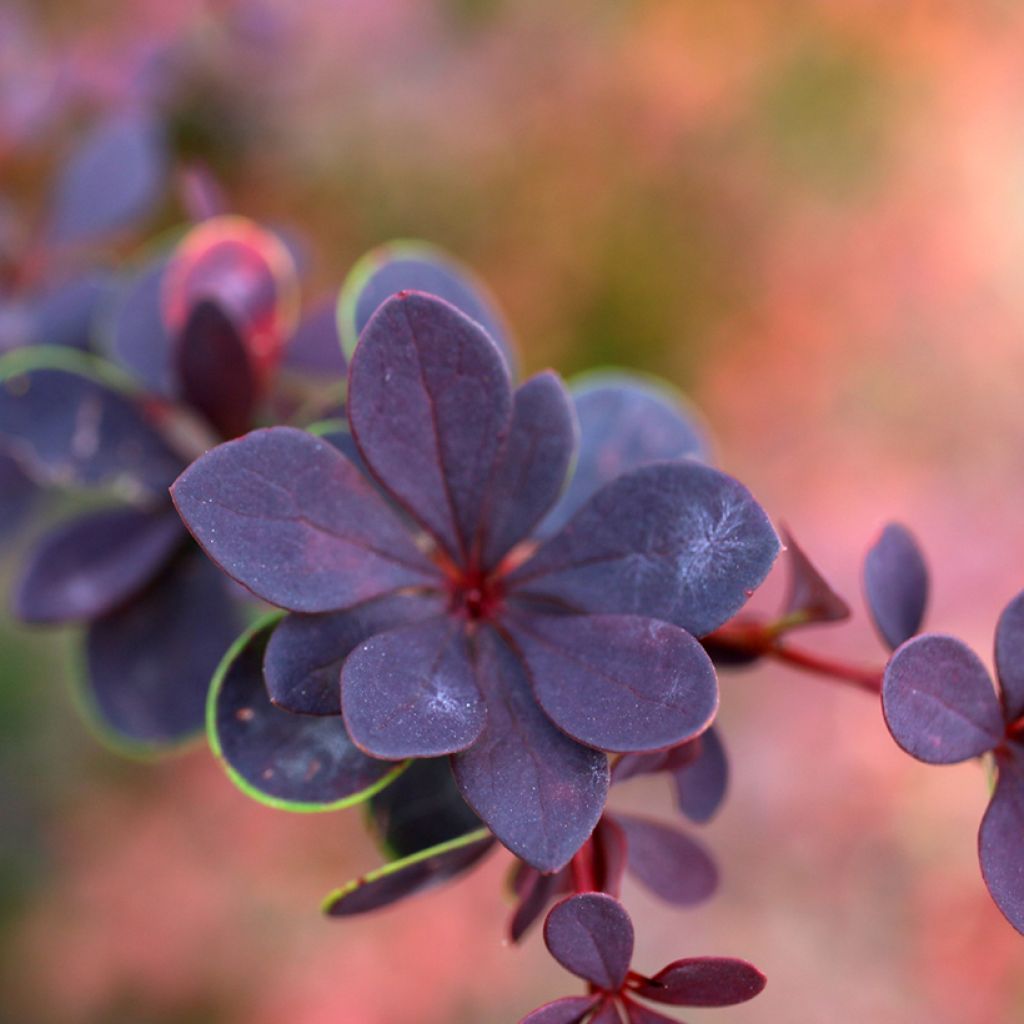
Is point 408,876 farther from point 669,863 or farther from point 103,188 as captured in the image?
point 103,188

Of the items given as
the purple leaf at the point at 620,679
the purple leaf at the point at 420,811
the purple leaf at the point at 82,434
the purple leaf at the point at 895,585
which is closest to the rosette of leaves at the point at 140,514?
the purple leaf at the point at 82,434

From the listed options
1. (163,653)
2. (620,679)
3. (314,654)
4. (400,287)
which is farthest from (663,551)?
(163,653)

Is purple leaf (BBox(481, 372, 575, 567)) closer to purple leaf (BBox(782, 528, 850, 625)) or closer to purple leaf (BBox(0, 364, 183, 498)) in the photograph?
purple leaf (BBox(782, 528, 850, 625))

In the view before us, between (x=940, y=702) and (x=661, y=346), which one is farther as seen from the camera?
(x=661, y=346)

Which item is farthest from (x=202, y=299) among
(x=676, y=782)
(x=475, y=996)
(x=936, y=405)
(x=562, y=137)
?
(x=936, y=405)

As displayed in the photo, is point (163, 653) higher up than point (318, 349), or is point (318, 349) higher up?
point (318, 349)

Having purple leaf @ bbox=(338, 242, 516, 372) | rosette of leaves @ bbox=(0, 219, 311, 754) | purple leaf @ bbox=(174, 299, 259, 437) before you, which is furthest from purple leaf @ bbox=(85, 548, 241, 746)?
purple leaf @ bbox=(338, 242, 516, 372)

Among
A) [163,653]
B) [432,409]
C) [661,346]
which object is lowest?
[661,346]
